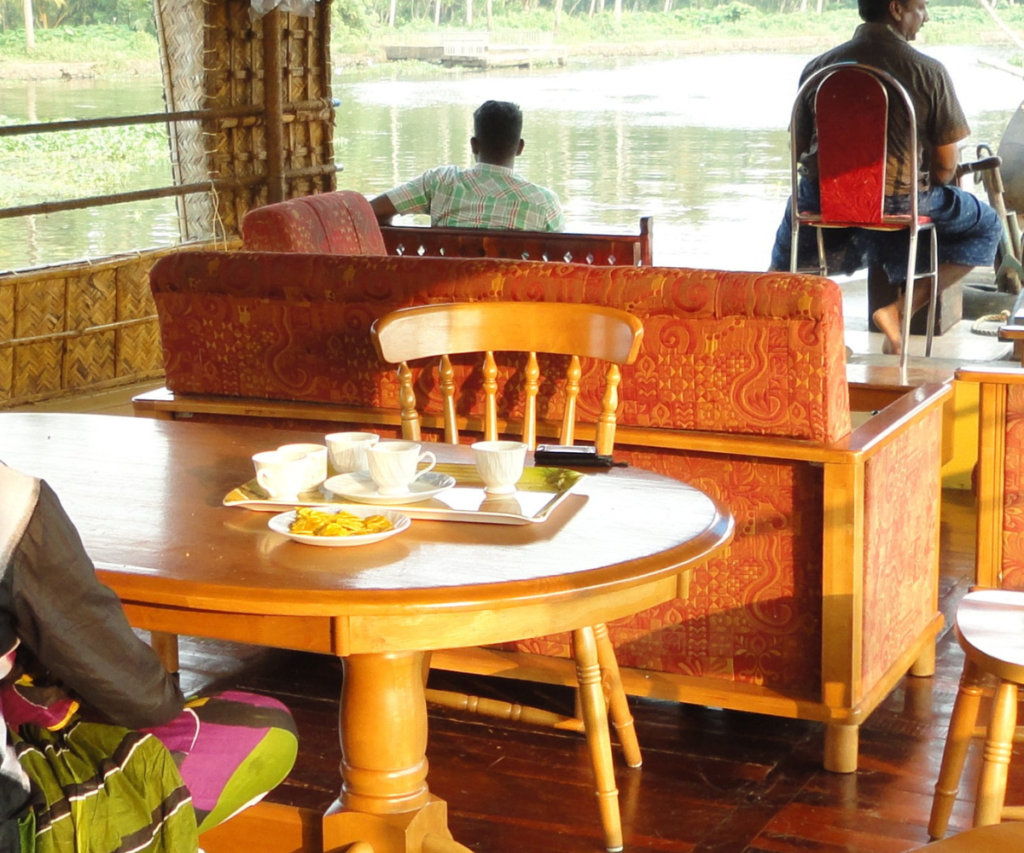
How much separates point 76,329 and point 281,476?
4.47 meters

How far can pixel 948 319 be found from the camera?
6637 millimetres

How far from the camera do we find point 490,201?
523cm

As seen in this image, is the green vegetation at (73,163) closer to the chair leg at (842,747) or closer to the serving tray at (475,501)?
the chair leg at (842,747)

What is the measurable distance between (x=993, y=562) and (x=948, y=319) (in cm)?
400

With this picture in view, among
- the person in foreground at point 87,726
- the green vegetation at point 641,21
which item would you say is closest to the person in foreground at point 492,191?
the person in foreground at point 87,726

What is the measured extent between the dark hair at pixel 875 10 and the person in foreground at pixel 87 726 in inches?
173

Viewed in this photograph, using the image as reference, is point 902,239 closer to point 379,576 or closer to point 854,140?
point 854,140

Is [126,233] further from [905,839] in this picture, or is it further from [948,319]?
[905,839]

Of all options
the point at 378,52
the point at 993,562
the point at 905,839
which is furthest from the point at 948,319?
the point at 378,52

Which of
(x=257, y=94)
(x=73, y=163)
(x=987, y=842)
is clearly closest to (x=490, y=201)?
(x=257, y=94)

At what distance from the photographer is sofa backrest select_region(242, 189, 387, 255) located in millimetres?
4402

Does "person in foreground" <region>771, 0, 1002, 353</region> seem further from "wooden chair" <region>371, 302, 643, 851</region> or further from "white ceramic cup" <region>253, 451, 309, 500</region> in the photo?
"white ceramic cup" <region>253, 451, 309, 500</region>

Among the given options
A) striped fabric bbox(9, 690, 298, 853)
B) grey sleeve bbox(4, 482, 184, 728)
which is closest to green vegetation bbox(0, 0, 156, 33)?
striped fabric bbox(9, 690, 298, 853)

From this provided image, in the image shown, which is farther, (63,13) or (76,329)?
(63,13)
